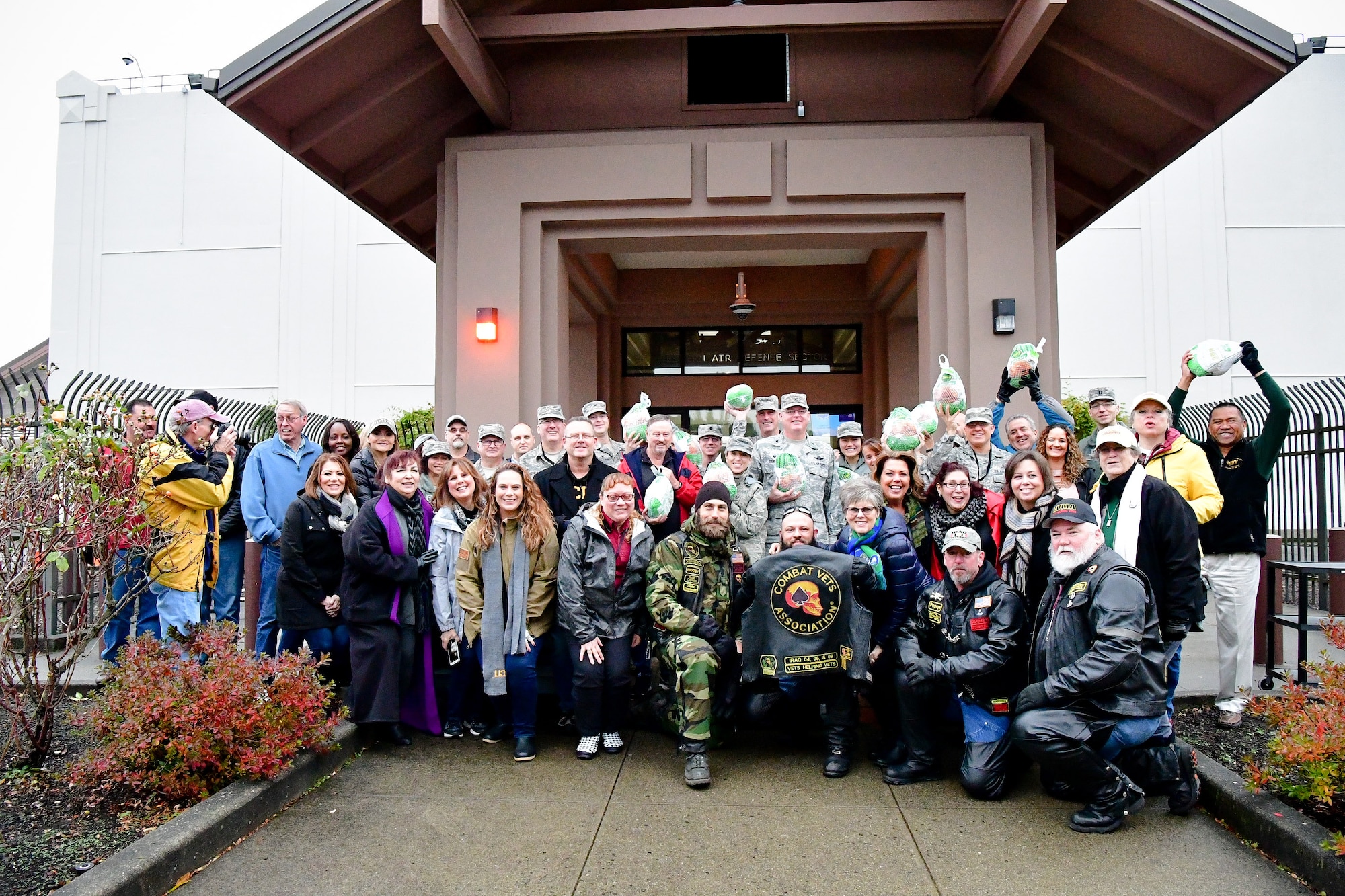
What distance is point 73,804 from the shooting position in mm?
3988

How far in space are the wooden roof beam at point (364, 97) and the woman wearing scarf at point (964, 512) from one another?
19.9ft

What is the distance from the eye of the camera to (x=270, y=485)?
6238 millimetres

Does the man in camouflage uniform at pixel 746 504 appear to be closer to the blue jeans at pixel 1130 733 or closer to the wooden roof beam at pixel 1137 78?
the blue jeans at pixel 1130 733

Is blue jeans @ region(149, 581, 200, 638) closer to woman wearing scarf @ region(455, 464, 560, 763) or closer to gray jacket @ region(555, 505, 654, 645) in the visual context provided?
woman wearing scarf @ region(455, 464, 560, 763)

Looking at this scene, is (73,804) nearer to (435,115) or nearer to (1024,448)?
(1024,448)

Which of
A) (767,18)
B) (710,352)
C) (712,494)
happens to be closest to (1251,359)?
(712,494)

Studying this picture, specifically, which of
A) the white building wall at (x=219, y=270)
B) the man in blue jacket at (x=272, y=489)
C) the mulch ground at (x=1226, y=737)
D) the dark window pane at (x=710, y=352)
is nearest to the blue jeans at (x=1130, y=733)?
the mulch ground at (x=1226, y=737)

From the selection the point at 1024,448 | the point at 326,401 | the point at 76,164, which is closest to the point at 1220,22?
the point at 1024,448

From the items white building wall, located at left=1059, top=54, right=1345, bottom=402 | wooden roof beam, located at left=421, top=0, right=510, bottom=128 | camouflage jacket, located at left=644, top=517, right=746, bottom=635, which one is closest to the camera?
camouflage jacket, located at left=644, top=517, right=746, bottom=635

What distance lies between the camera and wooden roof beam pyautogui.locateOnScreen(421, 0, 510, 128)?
6770 mm

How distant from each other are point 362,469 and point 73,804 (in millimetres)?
2885

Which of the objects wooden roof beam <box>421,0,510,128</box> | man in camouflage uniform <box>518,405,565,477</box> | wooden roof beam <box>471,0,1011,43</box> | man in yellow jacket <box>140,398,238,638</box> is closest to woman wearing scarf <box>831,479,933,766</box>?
man in camouflage uniform <box>518,405,565,477</box>

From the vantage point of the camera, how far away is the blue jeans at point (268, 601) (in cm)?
588

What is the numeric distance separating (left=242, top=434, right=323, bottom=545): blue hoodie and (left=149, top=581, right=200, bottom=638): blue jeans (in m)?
0.58
